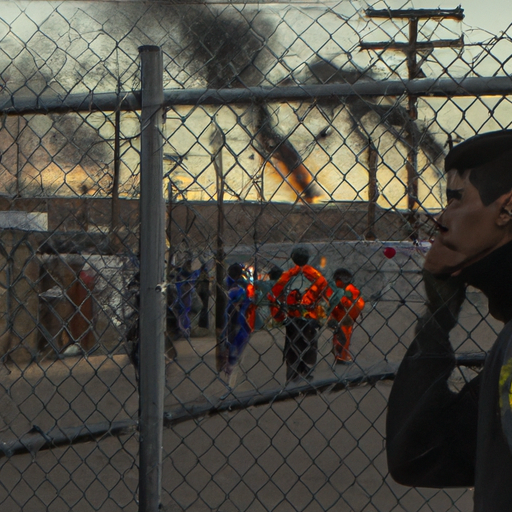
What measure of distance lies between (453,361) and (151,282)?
3.07 feet

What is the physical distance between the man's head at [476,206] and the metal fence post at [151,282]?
33.9 inches

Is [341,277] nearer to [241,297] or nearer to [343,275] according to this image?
[343,275]

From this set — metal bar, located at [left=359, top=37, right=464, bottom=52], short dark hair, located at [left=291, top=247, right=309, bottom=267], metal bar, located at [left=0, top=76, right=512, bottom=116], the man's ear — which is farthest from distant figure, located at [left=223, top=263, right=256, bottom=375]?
the man's ear

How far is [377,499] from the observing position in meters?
3.81

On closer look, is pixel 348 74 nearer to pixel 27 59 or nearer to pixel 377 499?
pixel 27 59

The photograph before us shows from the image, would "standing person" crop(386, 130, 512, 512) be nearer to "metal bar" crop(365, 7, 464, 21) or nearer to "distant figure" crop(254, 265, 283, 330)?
"metal bar" crop(365, 7, 464, 21)

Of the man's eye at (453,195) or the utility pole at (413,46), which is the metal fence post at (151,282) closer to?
the utility pole at (413,46)

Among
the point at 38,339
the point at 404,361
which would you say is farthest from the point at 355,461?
the point at 38,339

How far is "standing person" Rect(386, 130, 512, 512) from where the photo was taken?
1146 mm

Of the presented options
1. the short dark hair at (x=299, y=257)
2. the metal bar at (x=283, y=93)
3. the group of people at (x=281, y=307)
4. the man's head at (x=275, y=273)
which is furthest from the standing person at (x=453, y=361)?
the short dark hair at (x=299, y=257)

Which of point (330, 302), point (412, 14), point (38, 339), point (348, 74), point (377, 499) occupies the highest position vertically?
point (412, 14)

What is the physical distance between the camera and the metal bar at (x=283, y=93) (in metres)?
1.70

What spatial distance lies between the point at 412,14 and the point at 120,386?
6.27m

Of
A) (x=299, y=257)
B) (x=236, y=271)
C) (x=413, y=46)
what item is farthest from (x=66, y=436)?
(x=299, y=257)
